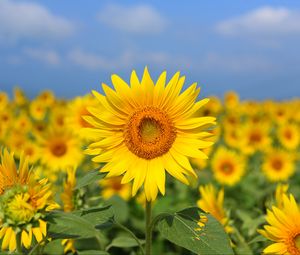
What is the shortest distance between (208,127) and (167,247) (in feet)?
12.2

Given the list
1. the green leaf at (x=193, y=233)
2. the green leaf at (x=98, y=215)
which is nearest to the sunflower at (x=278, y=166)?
the green leaf at (x=193, y=233)

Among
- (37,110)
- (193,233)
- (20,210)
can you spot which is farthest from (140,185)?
(37,110)

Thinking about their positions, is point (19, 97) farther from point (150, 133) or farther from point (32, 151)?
point (150, 133)

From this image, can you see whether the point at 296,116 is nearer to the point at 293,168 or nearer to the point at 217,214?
the point at 293,168

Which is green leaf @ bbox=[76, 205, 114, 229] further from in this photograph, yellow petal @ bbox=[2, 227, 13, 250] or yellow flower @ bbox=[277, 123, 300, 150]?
yellow flower @ bbox=[277, 123, 300, 150]

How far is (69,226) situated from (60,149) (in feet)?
15.1

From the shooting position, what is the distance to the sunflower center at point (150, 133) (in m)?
2.59

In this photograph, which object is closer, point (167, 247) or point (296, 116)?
point (167, 247)

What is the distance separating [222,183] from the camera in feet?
26.3

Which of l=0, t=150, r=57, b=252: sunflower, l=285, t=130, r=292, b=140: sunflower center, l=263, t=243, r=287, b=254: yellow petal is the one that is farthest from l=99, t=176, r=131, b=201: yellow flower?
l=0, t=150, r=57, b=252: sunflower

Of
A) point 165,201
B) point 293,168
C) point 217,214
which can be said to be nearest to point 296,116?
point 293,168

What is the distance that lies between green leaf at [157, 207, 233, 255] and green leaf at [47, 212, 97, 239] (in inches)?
18.3

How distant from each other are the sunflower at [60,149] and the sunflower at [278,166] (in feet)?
10.9

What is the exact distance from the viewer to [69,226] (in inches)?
74.5
